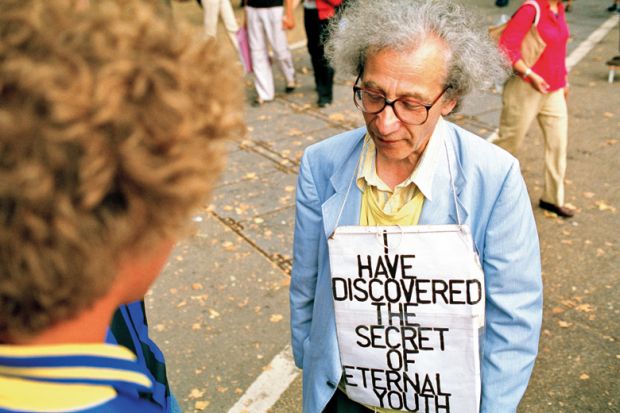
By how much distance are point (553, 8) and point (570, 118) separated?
10.3 ft

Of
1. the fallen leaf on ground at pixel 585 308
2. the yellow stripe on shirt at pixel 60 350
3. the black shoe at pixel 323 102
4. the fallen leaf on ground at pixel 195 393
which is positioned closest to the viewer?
the yellow stripe on shirt at pixel 60 350

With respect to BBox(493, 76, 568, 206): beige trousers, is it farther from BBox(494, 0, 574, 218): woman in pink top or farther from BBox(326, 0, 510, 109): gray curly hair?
BBox(326, 0, 510, 109): gray curly hair

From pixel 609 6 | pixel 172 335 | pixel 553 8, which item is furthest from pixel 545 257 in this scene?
pixel 609 6

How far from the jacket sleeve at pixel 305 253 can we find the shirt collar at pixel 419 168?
20 cm

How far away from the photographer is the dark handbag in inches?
185

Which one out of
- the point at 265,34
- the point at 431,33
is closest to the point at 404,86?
the point at 431,33

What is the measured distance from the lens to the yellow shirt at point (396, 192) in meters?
1.96

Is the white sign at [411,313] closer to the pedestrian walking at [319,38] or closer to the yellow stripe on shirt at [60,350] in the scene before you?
the yellow stripe on shirt at [60,350]

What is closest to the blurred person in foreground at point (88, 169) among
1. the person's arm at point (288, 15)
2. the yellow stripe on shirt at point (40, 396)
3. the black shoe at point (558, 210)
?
the yellow stripe on shirt at point (40, 396)

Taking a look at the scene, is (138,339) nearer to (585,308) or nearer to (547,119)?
(585,308)

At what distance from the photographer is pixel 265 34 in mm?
8242

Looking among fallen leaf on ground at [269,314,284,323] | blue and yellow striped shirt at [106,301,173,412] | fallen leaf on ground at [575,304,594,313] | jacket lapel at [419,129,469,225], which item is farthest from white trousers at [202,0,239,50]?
blue and yellow striped shirt at [106,301,173,412]

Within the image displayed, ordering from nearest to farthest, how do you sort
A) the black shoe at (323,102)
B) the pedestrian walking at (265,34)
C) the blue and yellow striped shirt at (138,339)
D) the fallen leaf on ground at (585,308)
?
the blue and yellow striped shirt at (138,339) < the fallen leaf on ground at (585,308) < the pedestrian walking at (265,34) < the black shoe at (323,102)

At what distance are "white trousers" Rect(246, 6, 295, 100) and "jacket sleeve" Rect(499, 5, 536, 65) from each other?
402cm
